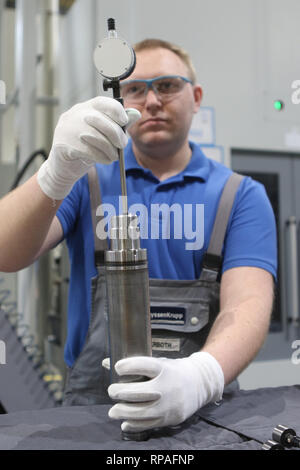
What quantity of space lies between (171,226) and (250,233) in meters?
0.16

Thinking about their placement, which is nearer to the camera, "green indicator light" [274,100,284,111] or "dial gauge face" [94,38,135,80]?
"dial gauge face" [94,38,135,80]

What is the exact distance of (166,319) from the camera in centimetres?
92

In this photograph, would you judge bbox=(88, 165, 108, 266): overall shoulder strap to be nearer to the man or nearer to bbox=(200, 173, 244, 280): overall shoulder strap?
the man

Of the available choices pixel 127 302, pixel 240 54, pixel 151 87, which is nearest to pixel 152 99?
pixel 151 87

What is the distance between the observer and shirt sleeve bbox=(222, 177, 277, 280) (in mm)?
948

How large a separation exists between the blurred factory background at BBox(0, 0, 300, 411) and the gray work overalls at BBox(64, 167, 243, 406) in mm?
649

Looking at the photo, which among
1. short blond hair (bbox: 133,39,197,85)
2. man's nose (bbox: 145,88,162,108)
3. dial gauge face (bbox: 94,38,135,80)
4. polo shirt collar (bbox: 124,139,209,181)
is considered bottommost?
polo shirt collar (bbox: 124,139,209,181)

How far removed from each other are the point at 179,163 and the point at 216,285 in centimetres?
31

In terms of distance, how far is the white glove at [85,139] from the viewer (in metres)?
0.65

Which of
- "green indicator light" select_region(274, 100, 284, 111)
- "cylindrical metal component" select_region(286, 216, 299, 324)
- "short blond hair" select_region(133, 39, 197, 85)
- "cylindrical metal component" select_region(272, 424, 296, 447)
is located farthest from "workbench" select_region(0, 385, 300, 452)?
"green indicator light" select_region(274, 100, 284, 111)

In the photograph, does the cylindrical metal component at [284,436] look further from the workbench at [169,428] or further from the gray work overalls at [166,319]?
the gray work overalls at [166,319]

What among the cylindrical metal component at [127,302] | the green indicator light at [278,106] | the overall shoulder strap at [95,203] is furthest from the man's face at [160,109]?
the green indicator light at [278,106]

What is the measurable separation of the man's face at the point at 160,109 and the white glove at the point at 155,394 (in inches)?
20.7

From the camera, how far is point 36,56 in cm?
169
